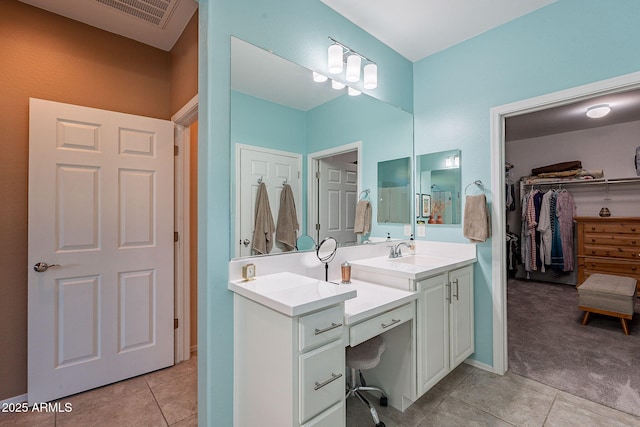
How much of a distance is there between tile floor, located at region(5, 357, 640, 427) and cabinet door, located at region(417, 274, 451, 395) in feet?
0.59

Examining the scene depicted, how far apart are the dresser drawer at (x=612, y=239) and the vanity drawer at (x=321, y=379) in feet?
17.6

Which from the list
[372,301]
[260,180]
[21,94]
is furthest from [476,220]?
[21,94]

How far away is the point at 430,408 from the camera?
6.23ft

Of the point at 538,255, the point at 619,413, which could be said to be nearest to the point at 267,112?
the point at 619,413

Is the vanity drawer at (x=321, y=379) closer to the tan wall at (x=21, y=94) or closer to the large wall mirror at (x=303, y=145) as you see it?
the large wall mirror at (x=303, y=145)

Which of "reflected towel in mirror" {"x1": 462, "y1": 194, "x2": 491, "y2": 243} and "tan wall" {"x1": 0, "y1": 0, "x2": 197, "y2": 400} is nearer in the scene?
"tan wall" {"x1": 0, "y1": 0, "x2": 197, "y2": 400}

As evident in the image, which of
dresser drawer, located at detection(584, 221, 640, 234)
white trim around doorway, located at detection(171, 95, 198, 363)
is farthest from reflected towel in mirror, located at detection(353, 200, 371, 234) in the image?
dresser drawer, located at detection(584, 221, 640, 234)

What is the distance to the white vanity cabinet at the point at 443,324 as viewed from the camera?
1.86 m

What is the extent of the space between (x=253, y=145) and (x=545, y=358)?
3.01m

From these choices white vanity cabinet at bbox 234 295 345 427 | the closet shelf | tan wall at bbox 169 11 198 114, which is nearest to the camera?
white vanity cabinet at bbox 234 295 345 427

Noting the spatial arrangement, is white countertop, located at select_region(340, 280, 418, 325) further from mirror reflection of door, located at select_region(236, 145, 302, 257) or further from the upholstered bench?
the upholstered bench

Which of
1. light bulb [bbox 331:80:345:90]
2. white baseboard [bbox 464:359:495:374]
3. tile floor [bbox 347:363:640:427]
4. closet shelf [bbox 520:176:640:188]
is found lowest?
tile floor [bbox 347:363:640:427]

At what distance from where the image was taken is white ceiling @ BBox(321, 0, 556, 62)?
6.81ft

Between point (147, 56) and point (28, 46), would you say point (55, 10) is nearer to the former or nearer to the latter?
point (28, 46)
